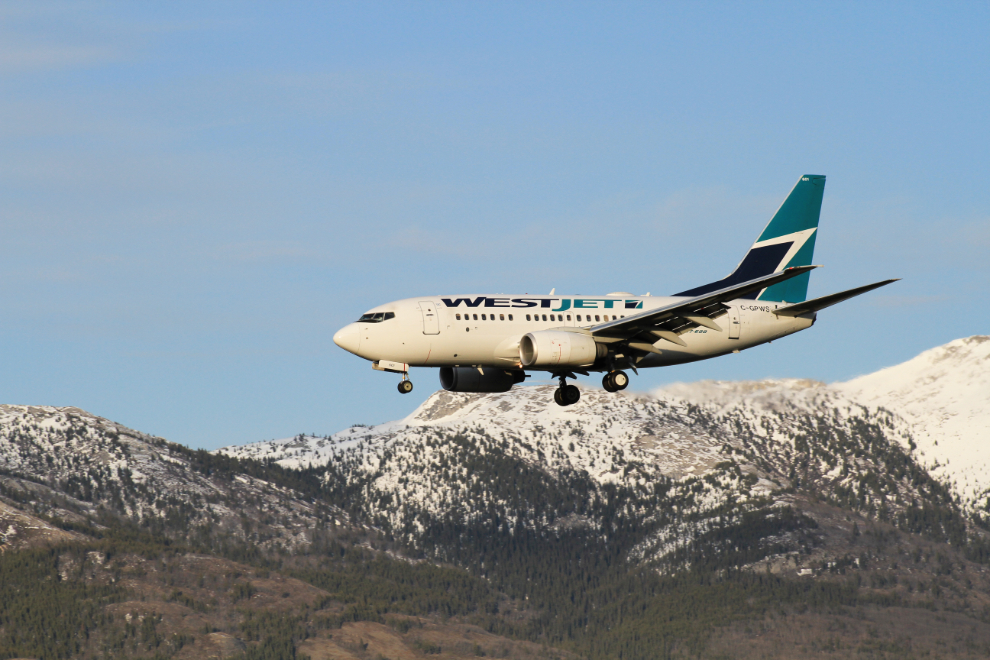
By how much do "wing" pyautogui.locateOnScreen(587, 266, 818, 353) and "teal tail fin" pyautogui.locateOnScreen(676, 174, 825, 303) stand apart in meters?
15.0

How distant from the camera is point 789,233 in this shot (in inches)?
3720

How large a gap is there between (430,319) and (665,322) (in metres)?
13.8

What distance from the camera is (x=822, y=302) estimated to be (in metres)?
79.6

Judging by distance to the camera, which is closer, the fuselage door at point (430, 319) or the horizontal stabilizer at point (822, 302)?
the horizontal stabilizer at point (822, 302)

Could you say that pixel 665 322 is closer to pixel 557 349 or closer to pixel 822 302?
pixel 557 349

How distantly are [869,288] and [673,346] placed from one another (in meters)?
15.5

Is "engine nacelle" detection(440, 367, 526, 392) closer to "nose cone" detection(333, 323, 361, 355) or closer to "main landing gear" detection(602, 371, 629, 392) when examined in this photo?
"main landing gear" detection(602, 371, 629, 392)

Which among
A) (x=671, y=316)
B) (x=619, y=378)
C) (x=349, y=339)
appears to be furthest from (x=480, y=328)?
(x=671, y=316)

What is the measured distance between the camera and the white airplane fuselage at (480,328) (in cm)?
7662

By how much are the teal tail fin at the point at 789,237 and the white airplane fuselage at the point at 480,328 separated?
11.1 metres

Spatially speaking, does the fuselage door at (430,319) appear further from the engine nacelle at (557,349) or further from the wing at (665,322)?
the wing at (665,322)

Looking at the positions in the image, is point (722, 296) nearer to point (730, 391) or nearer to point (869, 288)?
point (869, 288)

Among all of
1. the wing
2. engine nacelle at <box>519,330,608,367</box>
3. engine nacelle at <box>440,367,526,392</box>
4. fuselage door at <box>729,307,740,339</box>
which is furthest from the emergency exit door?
engine nacelle at <box>440,367,526,392</box>

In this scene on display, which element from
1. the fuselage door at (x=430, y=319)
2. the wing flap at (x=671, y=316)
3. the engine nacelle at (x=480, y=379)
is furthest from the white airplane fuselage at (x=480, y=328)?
the engine nacelle at (x=480, y=379)
